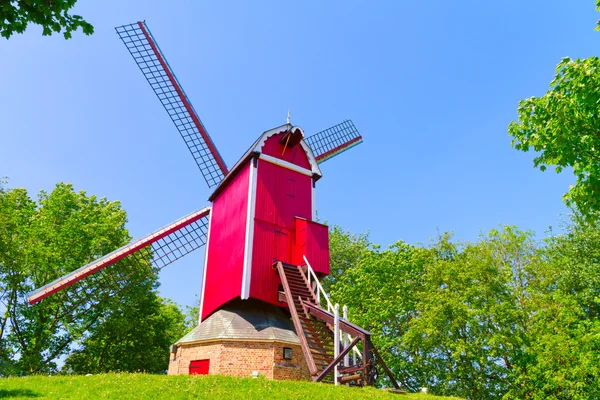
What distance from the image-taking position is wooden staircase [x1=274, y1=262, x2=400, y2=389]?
39.7ft

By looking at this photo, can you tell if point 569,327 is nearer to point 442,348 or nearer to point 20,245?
point 442,348

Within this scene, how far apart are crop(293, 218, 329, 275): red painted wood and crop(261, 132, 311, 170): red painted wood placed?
11.1ft

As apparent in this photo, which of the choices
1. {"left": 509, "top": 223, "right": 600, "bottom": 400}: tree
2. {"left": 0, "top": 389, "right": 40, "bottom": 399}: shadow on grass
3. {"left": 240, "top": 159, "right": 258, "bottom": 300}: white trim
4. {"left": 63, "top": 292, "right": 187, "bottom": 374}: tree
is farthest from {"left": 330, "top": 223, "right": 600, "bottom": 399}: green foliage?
{"left": 0, "top": 389, "right": 40, "bottom": 399}: shadow on grass

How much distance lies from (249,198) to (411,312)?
1353cm

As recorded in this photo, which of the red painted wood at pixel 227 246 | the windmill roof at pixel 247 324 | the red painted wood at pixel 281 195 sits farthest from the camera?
the red painted wood at pixel 281 195

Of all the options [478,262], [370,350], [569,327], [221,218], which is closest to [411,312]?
[478,262]

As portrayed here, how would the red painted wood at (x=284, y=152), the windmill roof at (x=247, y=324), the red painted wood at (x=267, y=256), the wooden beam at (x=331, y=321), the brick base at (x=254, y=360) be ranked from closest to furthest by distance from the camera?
1. the wooden beam at (x=331, y=321)
2. the brick base at (x=254, y=360)
3. the windmill roof at (x=247, y=324)
4. the red painted wood at (x=267, y=256)
5. the red painted wood at (x=284, y=152)

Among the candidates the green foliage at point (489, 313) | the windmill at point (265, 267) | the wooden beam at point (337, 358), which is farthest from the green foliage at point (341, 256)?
the wooden beam at point (337, 358)

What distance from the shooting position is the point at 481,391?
22.5 metres

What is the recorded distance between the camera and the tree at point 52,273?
25984mm

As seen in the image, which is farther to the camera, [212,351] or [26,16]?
[212,351]

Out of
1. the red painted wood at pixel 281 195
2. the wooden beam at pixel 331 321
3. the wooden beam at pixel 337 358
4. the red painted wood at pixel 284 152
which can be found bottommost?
the wooden beam at pixel 337 358

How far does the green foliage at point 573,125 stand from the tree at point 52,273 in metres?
20.6

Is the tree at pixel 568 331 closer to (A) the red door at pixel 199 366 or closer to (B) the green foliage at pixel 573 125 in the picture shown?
(B) the green foliage at pixel 573 125
